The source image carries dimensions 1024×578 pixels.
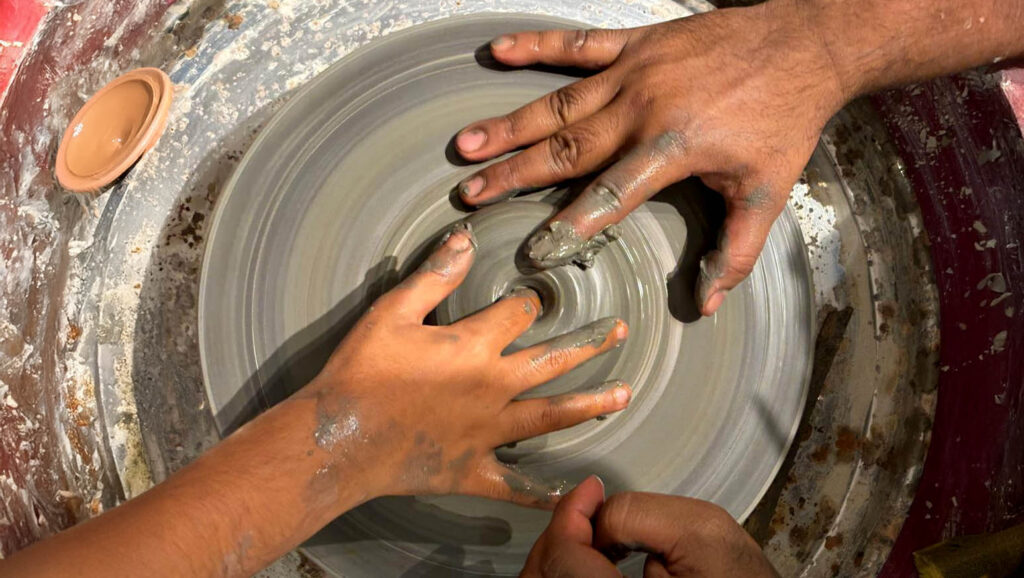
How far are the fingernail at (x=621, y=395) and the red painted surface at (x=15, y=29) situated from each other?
5.58 ft

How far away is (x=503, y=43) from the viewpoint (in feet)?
4.54

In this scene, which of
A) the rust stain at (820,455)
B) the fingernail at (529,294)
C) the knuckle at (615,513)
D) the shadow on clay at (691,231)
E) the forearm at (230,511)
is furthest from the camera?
the rust stain at (820,455)

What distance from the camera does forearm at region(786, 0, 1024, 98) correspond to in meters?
1.42

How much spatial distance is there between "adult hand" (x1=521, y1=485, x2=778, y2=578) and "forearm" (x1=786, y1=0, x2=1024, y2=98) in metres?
0.95

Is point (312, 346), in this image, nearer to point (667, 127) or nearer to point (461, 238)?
point (461, 238)

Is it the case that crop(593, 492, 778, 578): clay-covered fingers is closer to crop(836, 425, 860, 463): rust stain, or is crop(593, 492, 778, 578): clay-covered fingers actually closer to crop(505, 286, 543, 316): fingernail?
crop(505, 286, 543, 316): fingernail

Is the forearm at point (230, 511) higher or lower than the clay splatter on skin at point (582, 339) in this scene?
lower

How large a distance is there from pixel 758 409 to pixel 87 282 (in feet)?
5.33

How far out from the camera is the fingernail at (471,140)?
4.29ft

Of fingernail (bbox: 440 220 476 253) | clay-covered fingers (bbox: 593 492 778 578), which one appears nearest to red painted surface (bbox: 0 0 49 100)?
fingernail (bbox: 440 220 476 253)

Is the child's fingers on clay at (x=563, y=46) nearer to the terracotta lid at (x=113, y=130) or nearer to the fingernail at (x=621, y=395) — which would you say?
the fingernail at (x=621, y=395)

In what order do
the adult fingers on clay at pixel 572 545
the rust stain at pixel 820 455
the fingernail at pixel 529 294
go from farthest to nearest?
the rust stain at pixel 820 455
the fingernail at pixel 529 294
the adult fingers on clay at pixel 572 545

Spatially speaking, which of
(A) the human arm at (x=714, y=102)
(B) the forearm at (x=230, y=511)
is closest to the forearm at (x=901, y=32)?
(A) the human arm at (x=714, y=102)

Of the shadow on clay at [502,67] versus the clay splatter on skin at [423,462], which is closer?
the clay splatter on skin at [423,462]
